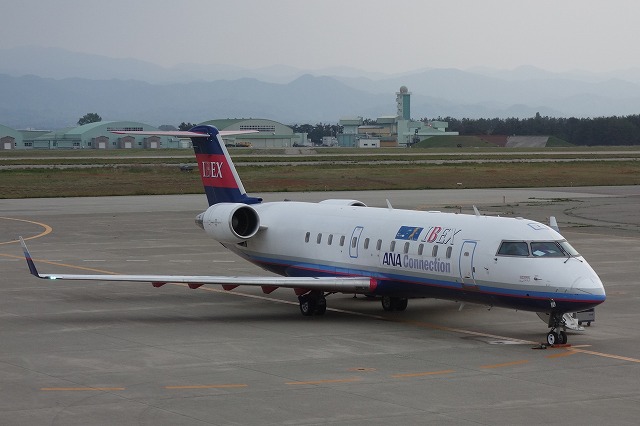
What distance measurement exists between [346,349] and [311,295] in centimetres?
447

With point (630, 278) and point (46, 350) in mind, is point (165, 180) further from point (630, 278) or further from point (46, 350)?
point (46, 350)

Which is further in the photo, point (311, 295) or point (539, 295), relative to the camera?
point (311, 295)

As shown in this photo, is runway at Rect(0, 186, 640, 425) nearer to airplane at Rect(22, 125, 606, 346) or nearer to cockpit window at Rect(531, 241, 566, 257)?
airplane at Rect(22, 125, 606, 346)

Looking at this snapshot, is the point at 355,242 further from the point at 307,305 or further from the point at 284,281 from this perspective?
the point at 284,281

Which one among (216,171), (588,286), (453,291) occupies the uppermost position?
(216,171)

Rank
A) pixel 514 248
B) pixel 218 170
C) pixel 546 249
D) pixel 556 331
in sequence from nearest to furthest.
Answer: pixel 556 331, pixel 546 249, pixel 514 248, pixel 218 170

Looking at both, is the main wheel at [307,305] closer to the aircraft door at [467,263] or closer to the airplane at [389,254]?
the airplane at [389,254]

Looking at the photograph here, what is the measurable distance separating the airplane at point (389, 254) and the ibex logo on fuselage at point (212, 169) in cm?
3

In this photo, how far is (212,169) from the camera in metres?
31.7

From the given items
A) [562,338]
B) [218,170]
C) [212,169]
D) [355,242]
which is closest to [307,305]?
[355,242]

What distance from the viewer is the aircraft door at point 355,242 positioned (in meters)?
26.3

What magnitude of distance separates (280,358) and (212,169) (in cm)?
1193

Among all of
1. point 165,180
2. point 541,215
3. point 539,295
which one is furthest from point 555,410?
point 165,180

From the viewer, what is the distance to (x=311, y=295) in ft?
85.9
